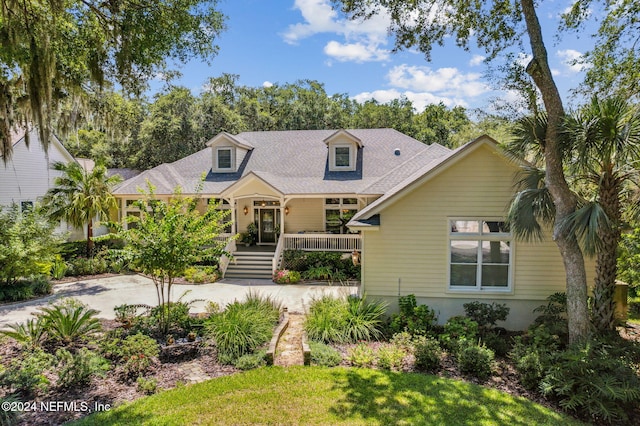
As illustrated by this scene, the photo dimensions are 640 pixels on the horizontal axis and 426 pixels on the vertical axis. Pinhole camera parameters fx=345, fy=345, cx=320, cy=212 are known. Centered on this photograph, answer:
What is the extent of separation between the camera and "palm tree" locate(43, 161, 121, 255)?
14891 mm

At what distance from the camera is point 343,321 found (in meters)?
8.41

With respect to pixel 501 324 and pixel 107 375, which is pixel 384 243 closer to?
pixel 501 324

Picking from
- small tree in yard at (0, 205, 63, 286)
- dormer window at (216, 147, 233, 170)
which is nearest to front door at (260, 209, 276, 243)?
dormer window at (216, 147, 233, 170)

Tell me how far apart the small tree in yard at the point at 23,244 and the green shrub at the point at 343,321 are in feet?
32.5

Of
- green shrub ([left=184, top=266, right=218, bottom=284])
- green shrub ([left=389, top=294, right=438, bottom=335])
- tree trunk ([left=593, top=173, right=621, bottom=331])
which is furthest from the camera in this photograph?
green shrub ([left=184, top=266, right=218, bottom=284])

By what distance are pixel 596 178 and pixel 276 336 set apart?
7756 mm

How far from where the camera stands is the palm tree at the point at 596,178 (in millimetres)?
6309

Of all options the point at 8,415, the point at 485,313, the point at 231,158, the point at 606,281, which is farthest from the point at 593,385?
the point at 231,158

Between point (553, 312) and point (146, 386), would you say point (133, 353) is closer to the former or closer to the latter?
point (146, 386)

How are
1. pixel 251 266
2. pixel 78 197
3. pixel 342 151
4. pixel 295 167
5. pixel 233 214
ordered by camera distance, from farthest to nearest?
pixel 295 167, pixel 342 151, pixel 233 214, pixel 251 266, pixel 78 197

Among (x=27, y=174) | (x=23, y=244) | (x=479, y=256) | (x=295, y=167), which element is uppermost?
(x=295, y=167)

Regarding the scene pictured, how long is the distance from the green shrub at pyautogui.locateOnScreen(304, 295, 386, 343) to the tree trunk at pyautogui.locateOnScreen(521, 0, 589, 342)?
4.19 metres

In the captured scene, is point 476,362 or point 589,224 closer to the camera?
point 589,224

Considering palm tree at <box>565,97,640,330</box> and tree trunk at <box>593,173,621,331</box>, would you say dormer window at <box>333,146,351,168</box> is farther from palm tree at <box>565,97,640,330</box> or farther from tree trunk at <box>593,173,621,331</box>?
tree trunk at <box>593,173,621,331</box>
